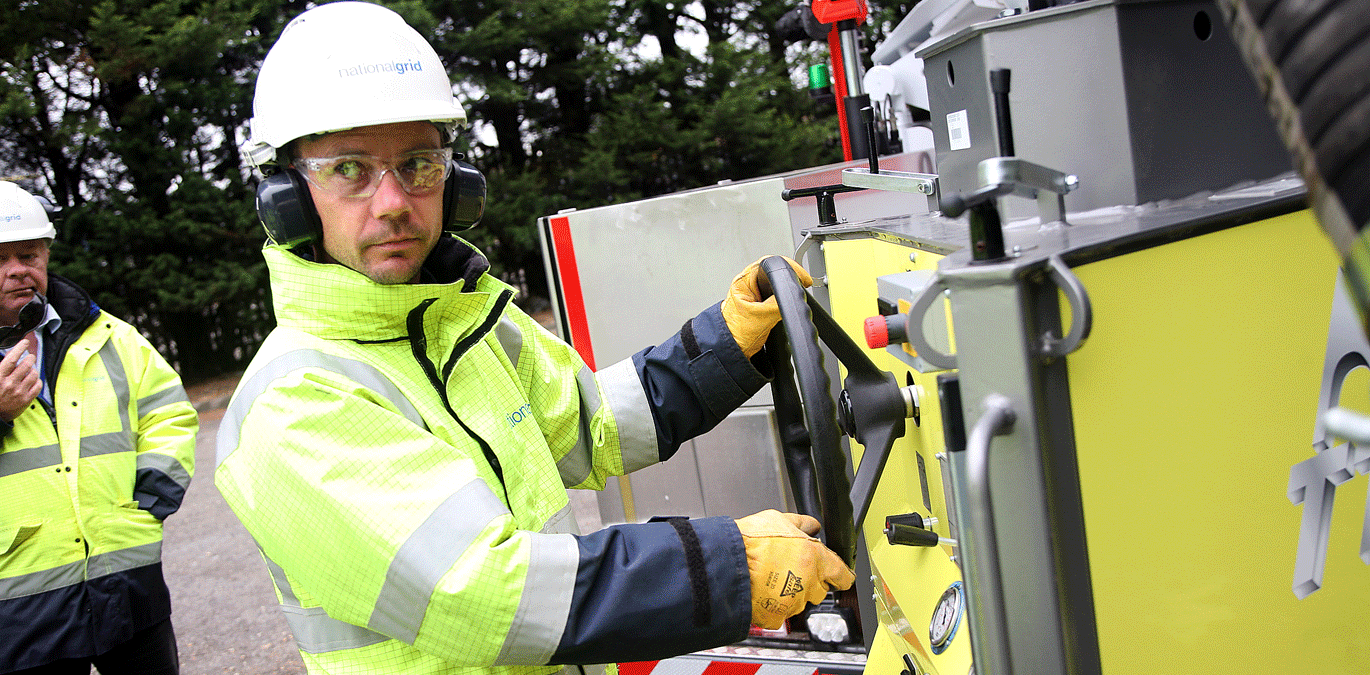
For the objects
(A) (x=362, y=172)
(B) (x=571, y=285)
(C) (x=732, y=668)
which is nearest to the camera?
(A) (x=362, y=172)

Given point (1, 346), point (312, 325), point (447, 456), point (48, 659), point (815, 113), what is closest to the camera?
point (447, 456)

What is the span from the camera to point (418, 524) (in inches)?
56.2

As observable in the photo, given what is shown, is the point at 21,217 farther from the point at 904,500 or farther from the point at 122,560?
the point at 904,500

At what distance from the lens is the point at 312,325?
5.52ft

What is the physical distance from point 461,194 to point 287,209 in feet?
1.27

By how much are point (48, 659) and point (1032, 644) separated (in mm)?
2949

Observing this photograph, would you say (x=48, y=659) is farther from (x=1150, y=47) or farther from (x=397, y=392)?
(x=1150, y=47)

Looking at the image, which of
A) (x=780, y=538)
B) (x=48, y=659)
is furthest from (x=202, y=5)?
(x=780, y=538)

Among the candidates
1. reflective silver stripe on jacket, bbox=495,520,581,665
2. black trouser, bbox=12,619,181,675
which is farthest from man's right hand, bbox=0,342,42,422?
reflective silver stripe on jacket, bbox=495,520,581,665

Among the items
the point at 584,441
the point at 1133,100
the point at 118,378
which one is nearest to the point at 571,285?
the point at 584,441

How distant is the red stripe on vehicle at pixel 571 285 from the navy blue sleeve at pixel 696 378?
1.13 meters

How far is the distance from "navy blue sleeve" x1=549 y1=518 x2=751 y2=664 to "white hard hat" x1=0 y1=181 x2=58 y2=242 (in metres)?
2.62

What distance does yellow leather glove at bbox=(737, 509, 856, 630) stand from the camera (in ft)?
5.05

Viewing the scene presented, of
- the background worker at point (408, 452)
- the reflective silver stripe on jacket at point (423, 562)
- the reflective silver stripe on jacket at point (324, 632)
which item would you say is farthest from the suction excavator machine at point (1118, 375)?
the reflective silver stripe on jacket at point (324, 632)
